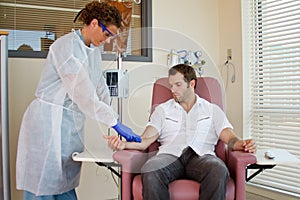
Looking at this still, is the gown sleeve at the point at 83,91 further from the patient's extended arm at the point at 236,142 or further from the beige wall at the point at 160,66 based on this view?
the patient's extended arm at the point at 236,142

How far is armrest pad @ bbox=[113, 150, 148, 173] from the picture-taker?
1.73 meters

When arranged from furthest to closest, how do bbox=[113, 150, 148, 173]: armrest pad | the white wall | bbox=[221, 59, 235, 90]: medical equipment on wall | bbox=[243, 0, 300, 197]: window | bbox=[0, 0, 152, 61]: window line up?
1. bbox=[221, 59, 235, 90]: medical equipment on wall
2. bbox=[243, 0, 300, 197]: window
3. bbox=[0, 0, 152, 61]: window
4. the white wall
5. bbox=[113, 150, 148, 173]: armrest pad

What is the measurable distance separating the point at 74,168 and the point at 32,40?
3.60ft

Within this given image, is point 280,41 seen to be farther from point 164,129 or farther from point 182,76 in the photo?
point 164,129

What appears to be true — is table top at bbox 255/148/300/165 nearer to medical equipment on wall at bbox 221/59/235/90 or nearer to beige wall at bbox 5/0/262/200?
beige wall at bbox 5/0/262/200

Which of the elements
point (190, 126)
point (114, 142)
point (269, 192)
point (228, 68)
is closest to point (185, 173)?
point (190, 126)

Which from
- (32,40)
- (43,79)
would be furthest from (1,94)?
(32,40)

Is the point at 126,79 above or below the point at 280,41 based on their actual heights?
below

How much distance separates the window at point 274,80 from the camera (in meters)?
2.57

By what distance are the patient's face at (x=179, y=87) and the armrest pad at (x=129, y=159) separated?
0.45 meters

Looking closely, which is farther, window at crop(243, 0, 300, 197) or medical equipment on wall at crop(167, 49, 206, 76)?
window at crop(243, 0, 300, 197)

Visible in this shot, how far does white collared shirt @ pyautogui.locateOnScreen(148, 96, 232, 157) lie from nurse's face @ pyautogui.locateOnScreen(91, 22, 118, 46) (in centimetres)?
60

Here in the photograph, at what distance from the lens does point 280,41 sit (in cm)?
270

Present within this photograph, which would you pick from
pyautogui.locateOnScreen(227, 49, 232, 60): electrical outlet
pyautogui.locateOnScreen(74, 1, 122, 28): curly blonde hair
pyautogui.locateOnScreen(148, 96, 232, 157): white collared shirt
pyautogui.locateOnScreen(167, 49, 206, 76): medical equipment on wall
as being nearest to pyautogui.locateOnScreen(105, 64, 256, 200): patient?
pyautogui.locateOnScreen(148, 96, 232, 157): white collared shirt
